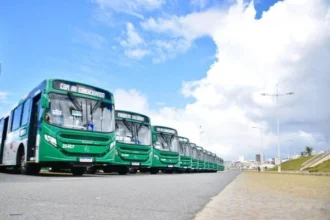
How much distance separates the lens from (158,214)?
13.4 ft

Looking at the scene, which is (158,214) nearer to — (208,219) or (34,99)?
(208,219)

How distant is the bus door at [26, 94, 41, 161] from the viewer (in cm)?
1247

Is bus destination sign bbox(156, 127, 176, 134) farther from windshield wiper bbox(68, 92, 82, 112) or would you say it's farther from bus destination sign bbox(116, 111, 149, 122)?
windshield wiper bbox(68, 92, 82, 112)

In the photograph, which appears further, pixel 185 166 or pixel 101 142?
pixel 185 166

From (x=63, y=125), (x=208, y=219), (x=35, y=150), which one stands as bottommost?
(x=208, y=219)

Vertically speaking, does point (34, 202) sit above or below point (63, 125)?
below

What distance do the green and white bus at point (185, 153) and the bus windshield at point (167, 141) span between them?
314cm

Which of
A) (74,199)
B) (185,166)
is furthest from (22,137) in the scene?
(185,166)

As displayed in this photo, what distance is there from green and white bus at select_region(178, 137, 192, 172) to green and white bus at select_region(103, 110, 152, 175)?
814 centimetres

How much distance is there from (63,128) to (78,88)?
5.71 feet

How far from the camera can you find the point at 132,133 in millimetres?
17922

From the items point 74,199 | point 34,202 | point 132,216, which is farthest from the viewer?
point 74,199

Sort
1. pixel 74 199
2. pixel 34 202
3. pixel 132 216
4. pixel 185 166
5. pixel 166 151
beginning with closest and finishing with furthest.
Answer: pixel 132 216, pixel 34 202, pixel 74 199, pixel 166 151, pixel 185 166

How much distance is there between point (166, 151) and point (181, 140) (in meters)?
6.18
